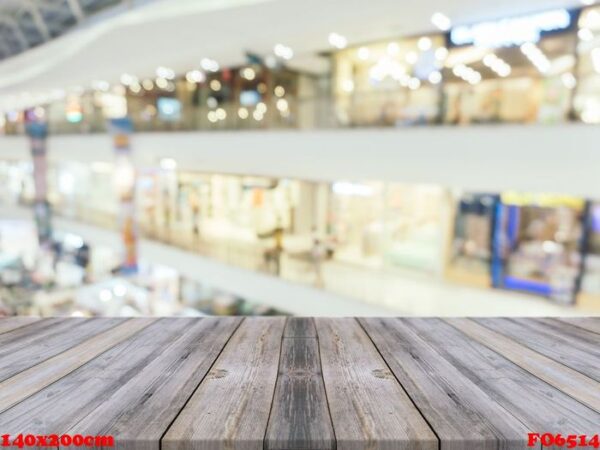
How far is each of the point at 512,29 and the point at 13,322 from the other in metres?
8.78

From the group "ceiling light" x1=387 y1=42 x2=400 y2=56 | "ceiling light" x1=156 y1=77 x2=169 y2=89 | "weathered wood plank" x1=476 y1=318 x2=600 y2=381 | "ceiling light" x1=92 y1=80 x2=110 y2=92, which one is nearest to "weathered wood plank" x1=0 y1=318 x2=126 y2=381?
"weathered wood plank" x1=476 y1=318 x2=600 y2=381

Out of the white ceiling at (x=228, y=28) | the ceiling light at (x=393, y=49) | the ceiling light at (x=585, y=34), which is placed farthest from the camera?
the ceiling light at (x=393, y=49)

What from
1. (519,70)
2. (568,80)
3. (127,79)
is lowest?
(568,80)

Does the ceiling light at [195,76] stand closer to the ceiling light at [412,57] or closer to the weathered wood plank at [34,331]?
the ceiling light at [412,57]

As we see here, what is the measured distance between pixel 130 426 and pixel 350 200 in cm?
982

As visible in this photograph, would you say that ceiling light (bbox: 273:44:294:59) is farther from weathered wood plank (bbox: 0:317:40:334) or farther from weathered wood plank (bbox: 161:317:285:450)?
weathered wood plank (bbox: 161:317:285:450)

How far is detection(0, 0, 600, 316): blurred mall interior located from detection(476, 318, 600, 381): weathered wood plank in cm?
609

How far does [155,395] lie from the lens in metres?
1.03

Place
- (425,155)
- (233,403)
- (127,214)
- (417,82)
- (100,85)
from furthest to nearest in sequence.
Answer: (100,85) → (127,214) → (417,82) → (425,155) → (233,403)

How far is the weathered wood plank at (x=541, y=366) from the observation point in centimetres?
107

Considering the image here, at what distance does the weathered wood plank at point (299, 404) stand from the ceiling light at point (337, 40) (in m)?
8.61

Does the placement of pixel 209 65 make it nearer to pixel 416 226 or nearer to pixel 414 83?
pixel 414 83

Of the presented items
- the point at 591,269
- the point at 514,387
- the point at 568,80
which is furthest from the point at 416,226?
the point at 514,387

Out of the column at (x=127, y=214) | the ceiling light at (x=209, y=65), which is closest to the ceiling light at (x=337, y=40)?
the ceiling light at (x=209, y=65)
